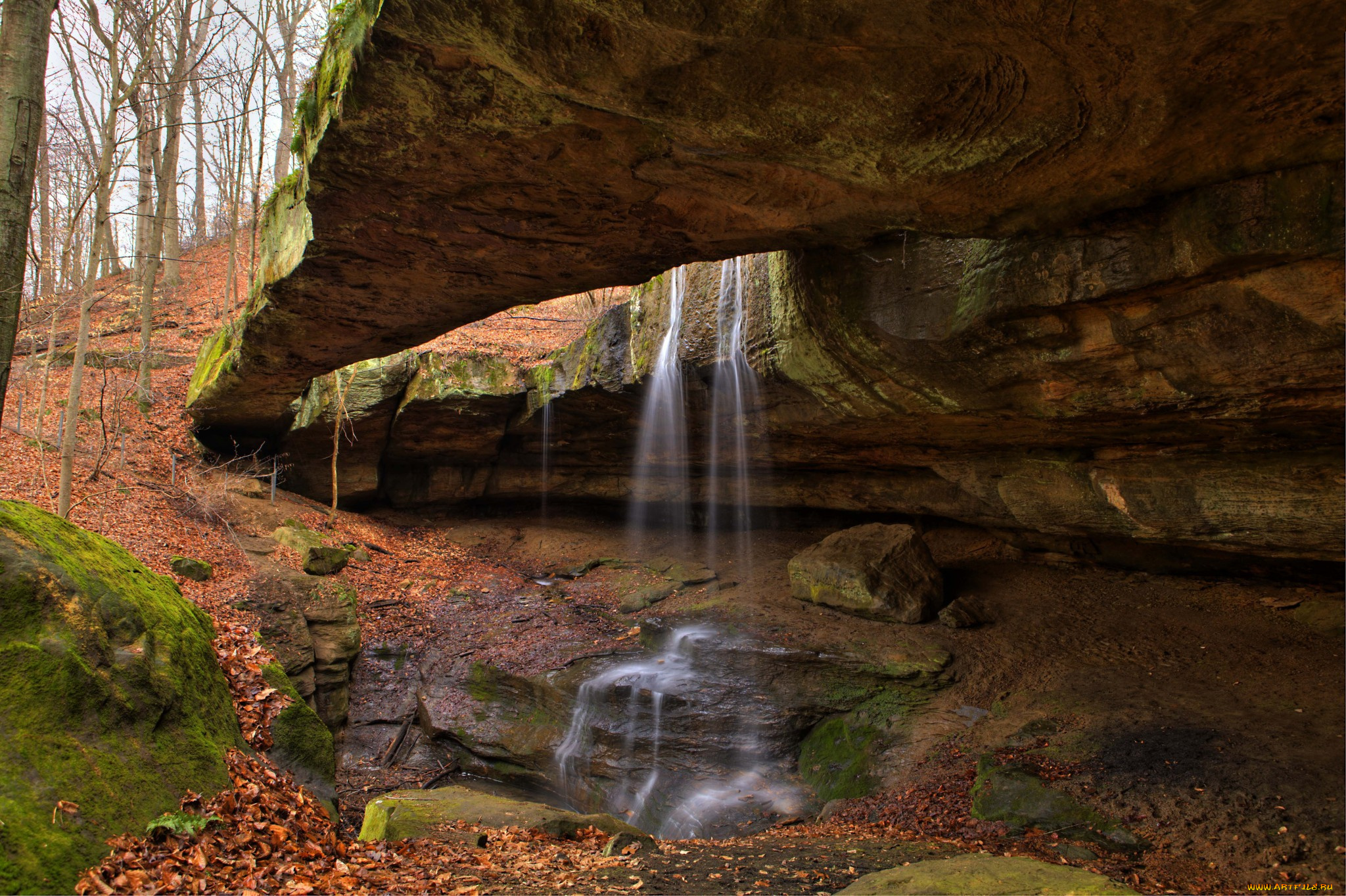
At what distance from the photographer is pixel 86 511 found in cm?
977

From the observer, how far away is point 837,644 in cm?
955

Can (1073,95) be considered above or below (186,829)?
above

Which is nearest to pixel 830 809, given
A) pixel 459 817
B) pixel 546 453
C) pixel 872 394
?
pixel 459 817

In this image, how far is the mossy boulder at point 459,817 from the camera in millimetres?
5180

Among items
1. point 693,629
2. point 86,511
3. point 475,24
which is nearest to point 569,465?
point 693,629

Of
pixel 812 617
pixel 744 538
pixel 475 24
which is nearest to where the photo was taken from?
pixel 475 24

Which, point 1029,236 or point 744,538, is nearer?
point 1029,236

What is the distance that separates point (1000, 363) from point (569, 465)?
34.6 ft

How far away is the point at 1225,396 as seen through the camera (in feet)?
20.4

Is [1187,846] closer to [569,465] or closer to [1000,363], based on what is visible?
[1000,363]

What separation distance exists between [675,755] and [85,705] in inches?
248

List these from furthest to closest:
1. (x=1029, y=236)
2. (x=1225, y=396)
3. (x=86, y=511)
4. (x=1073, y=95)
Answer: (x=86, y=511)
(x=1225, y=396)
(x=1029, y=236)
(x=1073, y=95)

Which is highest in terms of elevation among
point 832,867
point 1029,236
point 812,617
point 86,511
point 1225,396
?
point 1029,236

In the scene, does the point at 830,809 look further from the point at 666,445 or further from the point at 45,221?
the point at 45,221
